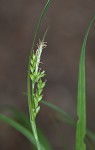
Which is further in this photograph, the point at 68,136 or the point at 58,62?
the point at 58,62

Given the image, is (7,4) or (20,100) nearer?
(20,100)

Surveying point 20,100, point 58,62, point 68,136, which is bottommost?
point 68,136

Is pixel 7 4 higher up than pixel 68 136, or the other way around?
pixel 7 4

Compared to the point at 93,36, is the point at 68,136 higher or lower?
lower

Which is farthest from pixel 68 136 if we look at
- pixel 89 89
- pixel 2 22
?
pixel 2 22

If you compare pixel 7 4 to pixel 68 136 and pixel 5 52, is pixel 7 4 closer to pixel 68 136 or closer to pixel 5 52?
pixel 5 52

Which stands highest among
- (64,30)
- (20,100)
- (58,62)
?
(64,30)

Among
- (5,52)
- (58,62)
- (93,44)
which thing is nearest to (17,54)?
(5,52)

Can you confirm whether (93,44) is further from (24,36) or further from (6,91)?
(6,91)

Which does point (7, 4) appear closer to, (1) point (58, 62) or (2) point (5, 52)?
(2) point (5, 52)
